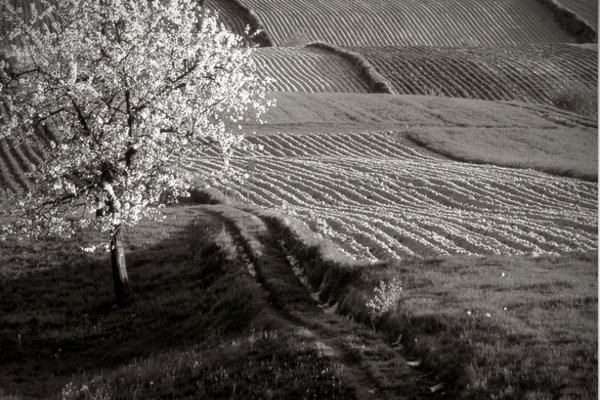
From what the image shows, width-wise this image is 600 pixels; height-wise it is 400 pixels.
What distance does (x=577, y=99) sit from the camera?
71.6 m

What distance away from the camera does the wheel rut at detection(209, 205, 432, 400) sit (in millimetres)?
12781

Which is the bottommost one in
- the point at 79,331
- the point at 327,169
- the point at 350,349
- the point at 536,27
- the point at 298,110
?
the point at 79,331

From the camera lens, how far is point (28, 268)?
27562mm

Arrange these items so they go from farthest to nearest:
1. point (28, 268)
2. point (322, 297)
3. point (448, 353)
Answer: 1. point (28, 268)
2. point (322, 297)
3. point (448, 353)

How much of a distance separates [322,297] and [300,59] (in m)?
66.2

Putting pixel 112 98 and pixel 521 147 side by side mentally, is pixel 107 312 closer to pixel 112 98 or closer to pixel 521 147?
pixel 112 98

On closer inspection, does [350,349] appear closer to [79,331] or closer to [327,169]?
[79,331]

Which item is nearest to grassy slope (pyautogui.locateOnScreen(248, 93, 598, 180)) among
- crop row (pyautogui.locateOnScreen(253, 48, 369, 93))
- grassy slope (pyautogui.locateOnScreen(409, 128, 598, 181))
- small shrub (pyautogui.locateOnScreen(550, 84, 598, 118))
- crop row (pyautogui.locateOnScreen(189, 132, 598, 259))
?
grassy slope (pyautogui.locateOnScreen(409, 128, 598, 181))

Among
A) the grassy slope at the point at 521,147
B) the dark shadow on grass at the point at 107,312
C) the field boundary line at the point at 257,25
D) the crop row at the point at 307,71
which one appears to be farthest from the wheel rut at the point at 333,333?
the field boundary line at the point at 257,25

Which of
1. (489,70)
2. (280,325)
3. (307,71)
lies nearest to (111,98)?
(280,325)

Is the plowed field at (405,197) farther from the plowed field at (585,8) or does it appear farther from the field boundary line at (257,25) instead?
the plowed field at (585,8)

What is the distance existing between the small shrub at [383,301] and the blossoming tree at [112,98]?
897 centimetres

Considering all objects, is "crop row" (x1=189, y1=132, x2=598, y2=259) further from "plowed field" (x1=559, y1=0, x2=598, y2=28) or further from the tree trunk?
"plowed field" (x1=559, y1=0, x2=598, y2=28)

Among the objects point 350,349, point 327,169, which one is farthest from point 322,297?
point 327,169
